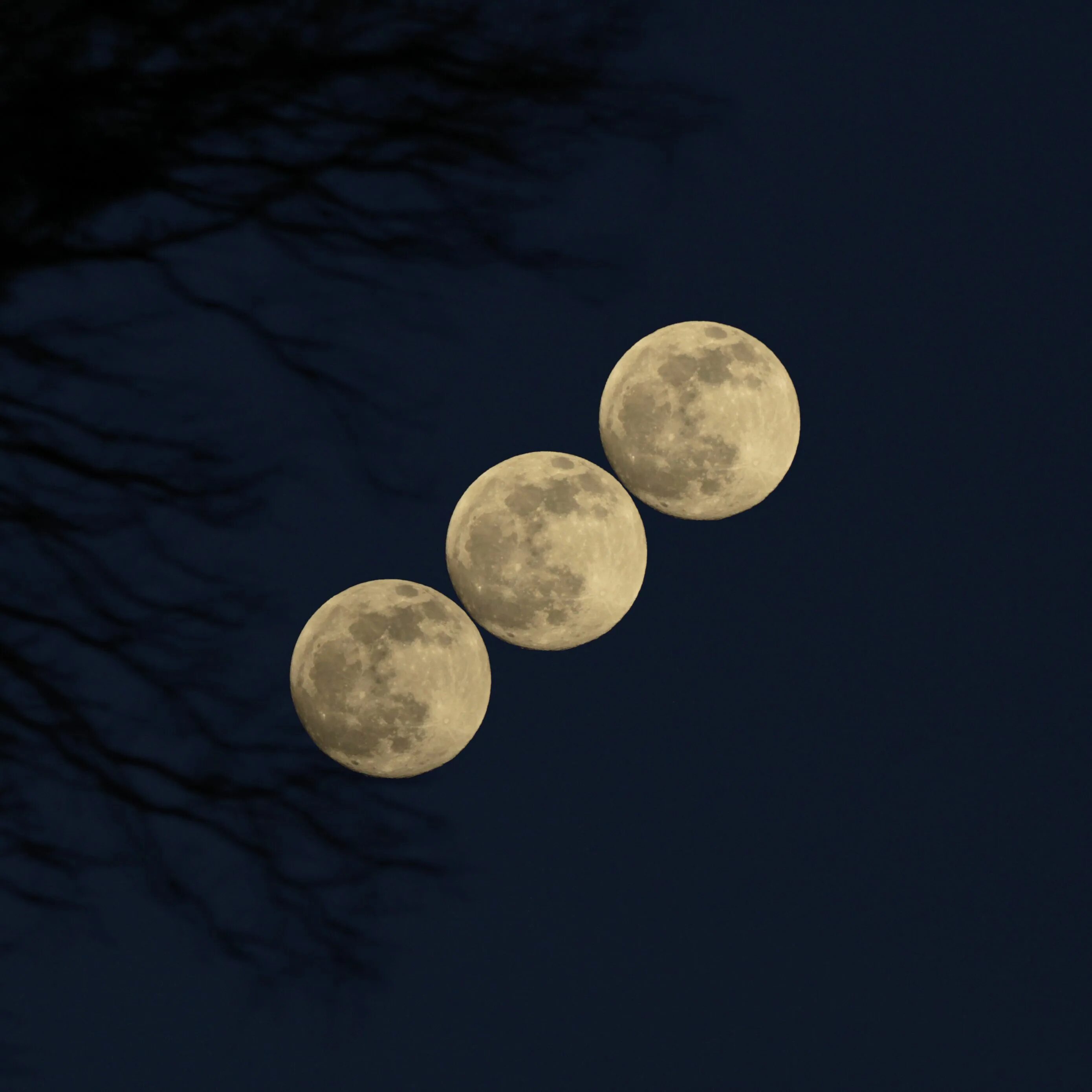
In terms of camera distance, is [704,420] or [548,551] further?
[704,420]

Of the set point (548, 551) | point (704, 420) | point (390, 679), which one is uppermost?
point (704, 420)

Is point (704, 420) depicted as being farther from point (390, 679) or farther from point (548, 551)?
point (390, 679)

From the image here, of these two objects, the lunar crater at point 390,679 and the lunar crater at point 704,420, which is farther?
the lunar crater at point 704,420

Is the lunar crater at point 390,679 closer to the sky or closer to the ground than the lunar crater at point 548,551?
closer to the ground

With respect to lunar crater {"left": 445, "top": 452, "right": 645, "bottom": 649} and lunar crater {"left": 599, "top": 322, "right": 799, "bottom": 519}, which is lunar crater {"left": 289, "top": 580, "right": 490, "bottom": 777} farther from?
lunar crater {"left": 599, "top": 322, "right": 799, "bottom": 519}

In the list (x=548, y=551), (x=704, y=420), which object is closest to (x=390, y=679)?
(x=548, y=551)

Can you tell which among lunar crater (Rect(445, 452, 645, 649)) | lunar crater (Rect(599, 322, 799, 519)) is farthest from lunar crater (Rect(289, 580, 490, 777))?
lunar crater (Rect(599, 322, 799, 519))

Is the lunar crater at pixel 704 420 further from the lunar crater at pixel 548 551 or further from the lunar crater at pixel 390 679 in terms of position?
the lunar crater at pixel 390 679

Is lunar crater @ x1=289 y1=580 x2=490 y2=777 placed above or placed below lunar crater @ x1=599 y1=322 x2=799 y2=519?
below

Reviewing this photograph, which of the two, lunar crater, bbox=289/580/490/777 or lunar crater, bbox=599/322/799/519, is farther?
lunar crater, bbox=599/322/799/519

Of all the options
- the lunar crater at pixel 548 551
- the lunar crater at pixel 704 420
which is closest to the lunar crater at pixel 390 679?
the lunar crater at pixel 548 551

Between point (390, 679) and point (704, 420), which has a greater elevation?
point (704, 420)

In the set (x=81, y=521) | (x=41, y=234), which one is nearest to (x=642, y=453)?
(x=81, y=521)

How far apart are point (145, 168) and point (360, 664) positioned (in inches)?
143
